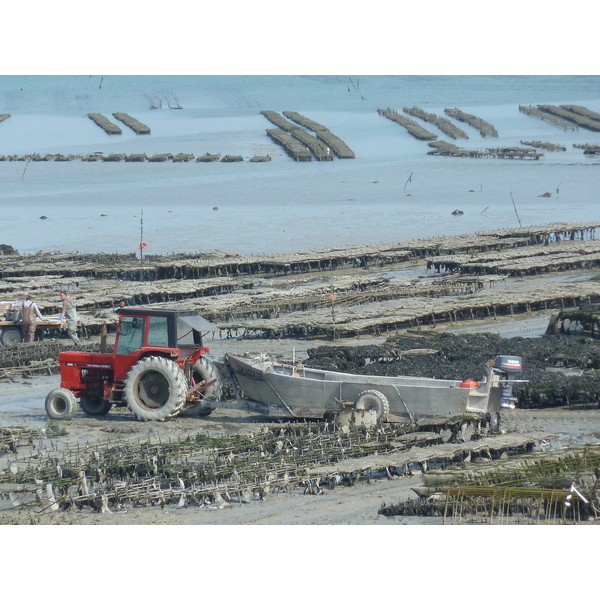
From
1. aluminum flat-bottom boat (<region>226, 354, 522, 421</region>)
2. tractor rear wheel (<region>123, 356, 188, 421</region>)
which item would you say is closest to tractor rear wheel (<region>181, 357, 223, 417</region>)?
aluminum flat-bottom boat (<region>226, 354, 522, 421</region>)

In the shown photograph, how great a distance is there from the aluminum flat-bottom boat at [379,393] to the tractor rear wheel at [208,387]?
0.60 metres

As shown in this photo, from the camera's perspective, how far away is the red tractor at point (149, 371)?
1975 cm

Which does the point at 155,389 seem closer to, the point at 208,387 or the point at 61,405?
the point at 208,387

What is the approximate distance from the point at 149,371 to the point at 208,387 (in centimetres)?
146

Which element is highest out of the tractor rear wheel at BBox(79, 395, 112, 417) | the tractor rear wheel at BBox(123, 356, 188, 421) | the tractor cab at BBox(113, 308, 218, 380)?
the tractor cab at BBox(113, 308, 218, 380)

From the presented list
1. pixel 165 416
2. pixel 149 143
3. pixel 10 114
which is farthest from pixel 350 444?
pixel 10 114

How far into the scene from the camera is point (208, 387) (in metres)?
20.7

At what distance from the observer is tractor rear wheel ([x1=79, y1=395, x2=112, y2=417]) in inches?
840

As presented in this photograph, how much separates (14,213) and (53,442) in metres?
62.7

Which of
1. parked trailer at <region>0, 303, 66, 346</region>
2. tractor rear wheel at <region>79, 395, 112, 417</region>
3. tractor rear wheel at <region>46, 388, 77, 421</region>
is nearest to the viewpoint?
tractor rear wheel at <region>46, 388, 77, 421</region>

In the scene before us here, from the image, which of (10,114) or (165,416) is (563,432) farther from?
(10,114)

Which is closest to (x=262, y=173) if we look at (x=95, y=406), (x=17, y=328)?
(x=17, y=328)

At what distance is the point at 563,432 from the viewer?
19.8 meters

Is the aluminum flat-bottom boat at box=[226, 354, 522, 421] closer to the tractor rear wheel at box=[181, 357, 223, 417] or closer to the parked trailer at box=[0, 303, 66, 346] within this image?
the tractor rear wheel at box=[181, 357, 223, 417]
